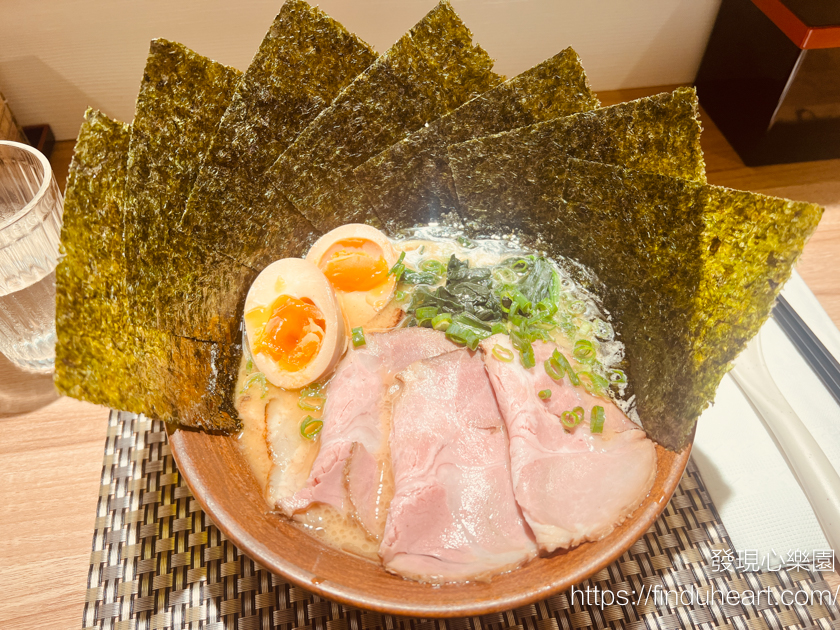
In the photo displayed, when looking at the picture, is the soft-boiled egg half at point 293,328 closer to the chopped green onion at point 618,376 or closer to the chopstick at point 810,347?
the chopped green onion at point 618,376

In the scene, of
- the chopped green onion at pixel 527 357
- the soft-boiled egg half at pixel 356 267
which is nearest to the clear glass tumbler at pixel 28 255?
the soft-boiled egg half at pixel 356 267

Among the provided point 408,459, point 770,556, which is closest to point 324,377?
point 408,459

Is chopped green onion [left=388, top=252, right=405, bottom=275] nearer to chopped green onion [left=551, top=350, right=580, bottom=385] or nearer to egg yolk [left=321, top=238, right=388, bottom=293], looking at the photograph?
egg yolk [left=321, top=238, right=388, bottom=293]

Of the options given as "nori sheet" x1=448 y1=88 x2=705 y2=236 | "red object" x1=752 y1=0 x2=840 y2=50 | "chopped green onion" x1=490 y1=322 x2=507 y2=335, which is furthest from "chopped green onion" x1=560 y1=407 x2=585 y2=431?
"red object" x1=752 y1=0 x2=840 y2=50

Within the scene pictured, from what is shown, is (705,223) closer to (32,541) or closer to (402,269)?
(402,269)

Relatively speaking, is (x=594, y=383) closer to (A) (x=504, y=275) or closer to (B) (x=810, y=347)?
(A) (x=504, y=275)
